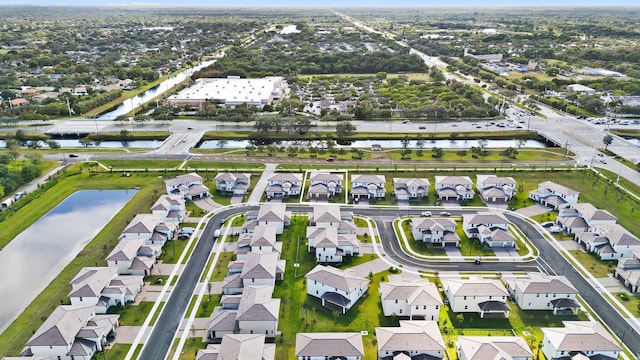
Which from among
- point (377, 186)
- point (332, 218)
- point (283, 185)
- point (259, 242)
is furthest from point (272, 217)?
point (377, 186)

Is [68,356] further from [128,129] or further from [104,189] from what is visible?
[128,129]

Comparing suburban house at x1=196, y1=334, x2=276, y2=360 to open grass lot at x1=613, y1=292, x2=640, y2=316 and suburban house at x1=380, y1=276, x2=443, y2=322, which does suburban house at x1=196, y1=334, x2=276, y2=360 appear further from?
open grass lot at x1=613, y1=292, x2=640, y2=316

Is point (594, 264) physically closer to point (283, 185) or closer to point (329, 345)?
point (329, 345)

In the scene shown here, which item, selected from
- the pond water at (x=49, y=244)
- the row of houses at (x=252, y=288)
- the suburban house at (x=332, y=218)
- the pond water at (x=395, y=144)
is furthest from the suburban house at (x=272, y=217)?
the pond water at (x=395, y=144)

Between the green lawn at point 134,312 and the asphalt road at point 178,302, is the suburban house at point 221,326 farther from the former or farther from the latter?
the green lawn at point 134,312

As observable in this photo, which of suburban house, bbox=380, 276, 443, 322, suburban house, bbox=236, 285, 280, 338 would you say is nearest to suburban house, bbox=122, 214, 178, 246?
suburban house, bbox=236, 285, 280, 338

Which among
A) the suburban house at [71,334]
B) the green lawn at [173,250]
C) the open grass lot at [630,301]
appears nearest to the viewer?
the suburban house at [71,334]
